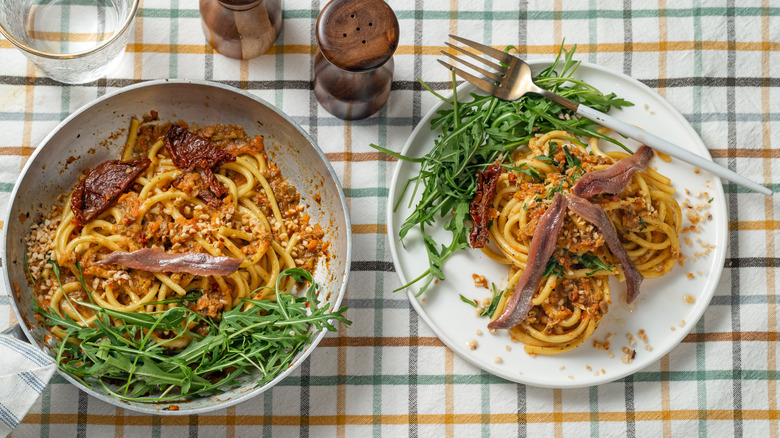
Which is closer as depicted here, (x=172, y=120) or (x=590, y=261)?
(x=590, y=261)

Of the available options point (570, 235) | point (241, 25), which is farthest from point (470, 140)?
point (241, 25)

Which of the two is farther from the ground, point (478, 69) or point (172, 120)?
point (478, 69)


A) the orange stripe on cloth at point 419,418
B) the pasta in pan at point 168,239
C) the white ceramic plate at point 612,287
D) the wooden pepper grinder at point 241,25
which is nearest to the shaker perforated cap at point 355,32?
the wooden pepper grinder at point 241,25

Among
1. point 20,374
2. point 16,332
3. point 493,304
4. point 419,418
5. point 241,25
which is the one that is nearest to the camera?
point 20,374

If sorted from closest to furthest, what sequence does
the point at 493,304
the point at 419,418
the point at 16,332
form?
the point at 16,332
the point at 493,304
the point at 419,418

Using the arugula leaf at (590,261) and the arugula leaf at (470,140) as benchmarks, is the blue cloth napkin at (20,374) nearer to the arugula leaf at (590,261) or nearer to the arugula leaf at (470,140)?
the arugula leaf at (470,140)

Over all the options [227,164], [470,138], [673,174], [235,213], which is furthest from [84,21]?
[673,174]

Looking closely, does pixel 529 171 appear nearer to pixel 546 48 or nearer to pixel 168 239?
pixel 546 48
